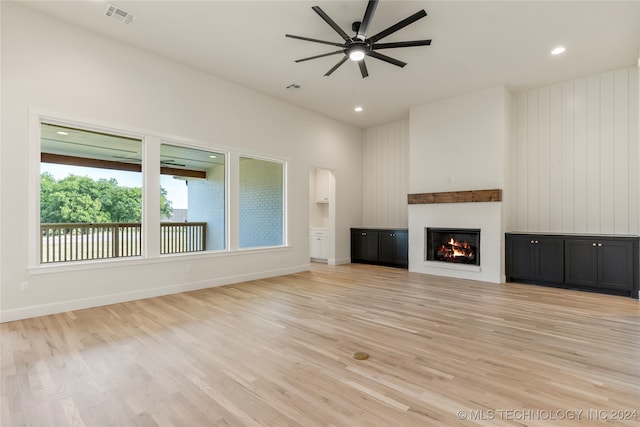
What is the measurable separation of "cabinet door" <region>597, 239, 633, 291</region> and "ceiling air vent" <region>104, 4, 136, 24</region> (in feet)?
23.6

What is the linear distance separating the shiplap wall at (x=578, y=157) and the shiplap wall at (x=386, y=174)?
2.38 metres

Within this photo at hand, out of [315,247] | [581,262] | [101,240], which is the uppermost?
[101,240]

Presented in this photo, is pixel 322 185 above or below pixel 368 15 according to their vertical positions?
below

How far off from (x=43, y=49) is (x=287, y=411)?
15.6 feet

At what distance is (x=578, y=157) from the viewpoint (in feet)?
17.9

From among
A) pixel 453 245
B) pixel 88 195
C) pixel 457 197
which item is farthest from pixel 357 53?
pixel 453 245

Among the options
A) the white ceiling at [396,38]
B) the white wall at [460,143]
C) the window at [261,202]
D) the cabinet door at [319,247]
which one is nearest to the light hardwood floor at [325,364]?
the window at [261,202]

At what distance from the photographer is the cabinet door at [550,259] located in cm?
513

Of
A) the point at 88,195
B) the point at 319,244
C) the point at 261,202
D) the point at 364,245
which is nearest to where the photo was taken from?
the point at 88,195

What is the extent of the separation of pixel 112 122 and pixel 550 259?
699 centimetres

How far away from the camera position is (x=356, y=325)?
3.40m

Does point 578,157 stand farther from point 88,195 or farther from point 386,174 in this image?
point 88,195

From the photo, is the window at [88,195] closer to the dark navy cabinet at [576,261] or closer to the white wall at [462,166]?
the white wall at [462,166]

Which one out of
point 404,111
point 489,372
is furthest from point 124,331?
point 404,111
